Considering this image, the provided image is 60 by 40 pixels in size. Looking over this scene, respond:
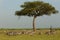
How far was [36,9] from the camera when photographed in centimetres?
4416

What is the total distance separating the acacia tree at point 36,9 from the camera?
44156mm

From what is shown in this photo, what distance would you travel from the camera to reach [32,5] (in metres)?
44.3

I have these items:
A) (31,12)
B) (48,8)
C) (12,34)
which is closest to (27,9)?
(31,12)

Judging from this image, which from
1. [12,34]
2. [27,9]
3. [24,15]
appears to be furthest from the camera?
[24,15]

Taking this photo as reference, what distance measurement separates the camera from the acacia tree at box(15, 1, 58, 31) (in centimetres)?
4416

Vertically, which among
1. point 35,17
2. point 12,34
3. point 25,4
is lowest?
point 12,34

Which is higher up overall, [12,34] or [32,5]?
[32,5]

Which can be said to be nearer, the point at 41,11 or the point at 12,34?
the point at 12,34

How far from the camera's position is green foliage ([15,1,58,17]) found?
44147 millimetres

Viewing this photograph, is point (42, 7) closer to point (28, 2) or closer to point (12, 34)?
point (28, 2)

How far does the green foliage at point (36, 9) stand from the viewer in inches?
1738

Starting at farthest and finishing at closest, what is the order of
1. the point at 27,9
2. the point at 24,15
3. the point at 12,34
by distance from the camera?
1. the point at 24,15
2. the point at 27,9
3. the point at 12,34

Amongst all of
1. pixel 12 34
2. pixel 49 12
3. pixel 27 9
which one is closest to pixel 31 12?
pixel 27 9

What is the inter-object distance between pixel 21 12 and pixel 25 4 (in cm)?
200
